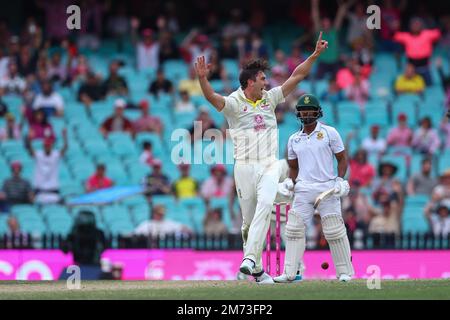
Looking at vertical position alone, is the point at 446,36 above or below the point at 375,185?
above

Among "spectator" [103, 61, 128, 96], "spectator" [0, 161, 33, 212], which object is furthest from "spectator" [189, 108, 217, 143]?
"spectator" [0, 161, 33, 212]

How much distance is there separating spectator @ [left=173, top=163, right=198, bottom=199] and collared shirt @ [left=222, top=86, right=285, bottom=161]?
9.47 m

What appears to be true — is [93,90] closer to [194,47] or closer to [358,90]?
[194,47]

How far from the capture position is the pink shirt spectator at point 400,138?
88.7 feet

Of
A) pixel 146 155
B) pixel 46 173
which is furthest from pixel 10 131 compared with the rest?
pixel 146 155

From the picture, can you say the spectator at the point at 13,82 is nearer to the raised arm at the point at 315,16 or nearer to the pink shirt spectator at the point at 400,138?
the raised arm at the point at 315,16

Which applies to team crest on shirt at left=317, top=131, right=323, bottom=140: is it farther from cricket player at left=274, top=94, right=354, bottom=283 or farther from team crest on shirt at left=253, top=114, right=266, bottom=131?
team crest on shirt at left=253, top=114, right=266, bottom=131

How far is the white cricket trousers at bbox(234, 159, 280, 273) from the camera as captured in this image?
16.1 metres

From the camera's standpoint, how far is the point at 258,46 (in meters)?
29.7

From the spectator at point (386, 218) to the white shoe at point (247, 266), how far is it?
843cm
